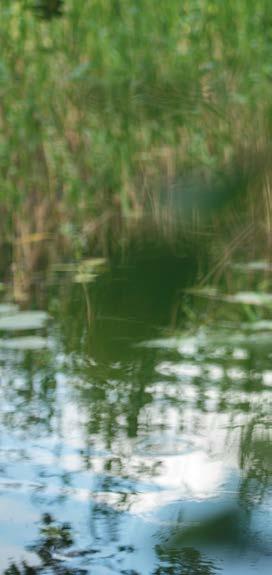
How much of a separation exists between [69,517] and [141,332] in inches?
38.1

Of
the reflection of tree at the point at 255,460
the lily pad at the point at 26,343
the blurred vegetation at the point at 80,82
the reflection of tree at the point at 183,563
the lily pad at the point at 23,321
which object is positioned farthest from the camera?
the blurred vegetation at the point at 80,82

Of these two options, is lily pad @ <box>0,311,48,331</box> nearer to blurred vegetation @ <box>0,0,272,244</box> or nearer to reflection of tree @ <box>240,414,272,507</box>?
blurred vegetation @ <box>0,0,272,244</box>

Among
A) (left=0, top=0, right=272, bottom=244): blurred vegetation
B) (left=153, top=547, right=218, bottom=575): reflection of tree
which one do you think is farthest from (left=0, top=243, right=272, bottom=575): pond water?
(left=0, top=0, right=272, bottom=244): blurred vegetation

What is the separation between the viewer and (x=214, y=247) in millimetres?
2068

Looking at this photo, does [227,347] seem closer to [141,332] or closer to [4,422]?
[141,332]

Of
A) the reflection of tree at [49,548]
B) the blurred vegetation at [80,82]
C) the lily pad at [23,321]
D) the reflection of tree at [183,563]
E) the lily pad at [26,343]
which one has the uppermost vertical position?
the blurred vegetation at [80,82]

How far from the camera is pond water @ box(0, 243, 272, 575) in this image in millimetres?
1473

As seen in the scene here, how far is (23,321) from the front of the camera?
2.62m

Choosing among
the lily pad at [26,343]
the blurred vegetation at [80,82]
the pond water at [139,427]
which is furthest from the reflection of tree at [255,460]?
the blurred vegetation at [80,82]

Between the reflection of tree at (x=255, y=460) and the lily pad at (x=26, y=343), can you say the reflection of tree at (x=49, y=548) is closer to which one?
the reflection of tree at (x=255, y=460)

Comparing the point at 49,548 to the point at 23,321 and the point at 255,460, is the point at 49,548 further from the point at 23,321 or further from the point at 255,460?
the point at 23,321

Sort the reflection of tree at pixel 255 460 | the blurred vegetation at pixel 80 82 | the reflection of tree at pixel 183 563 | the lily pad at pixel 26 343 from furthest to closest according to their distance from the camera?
the blurred vegetation at pixel 80 82 < the lily pad at pixel 26 343 < the reflection of tree at pixel 255 460 < the reflection of tree at pixel 183 563

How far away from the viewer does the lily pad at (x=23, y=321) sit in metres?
2.59

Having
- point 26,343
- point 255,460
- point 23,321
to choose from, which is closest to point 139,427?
point 255,460
